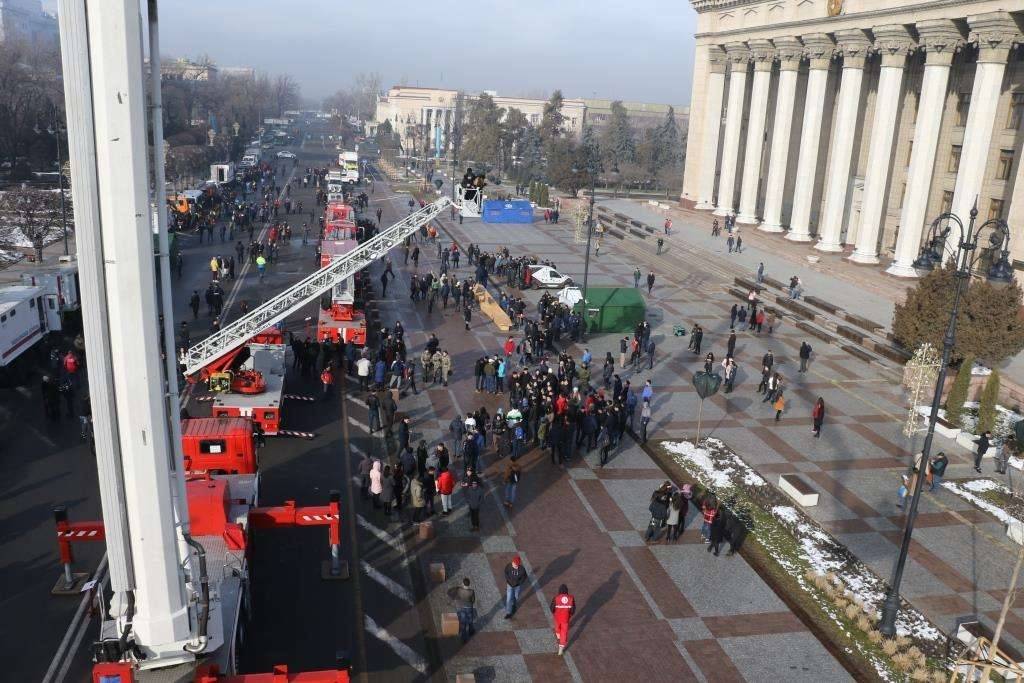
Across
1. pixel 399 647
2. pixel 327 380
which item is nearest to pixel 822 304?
pixel 327 380

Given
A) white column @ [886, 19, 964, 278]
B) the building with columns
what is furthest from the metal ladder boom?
white column @ [886, 19, 964, 278]

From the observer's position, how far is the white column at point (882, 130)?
144 ft

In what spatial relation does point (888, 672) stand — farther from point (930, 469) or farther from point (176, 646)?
point (176, 646)

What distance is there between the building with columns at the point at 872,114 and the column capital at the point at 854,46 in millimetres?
58

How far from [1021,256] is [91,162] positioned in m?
40.3

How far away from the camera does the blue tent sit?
215 ft

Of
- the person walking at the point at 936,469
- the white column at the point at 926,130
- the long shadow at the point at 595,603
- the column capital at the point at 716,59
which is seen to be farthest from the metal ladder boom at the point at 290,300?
the column capital at the point at 716,59

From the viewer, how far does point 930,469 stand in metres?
20.0

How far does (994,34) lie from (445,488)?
117 feet

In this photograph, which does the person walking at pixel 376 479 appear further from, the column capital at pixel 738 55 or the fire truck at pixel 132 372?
the column capital at pixel 738 55

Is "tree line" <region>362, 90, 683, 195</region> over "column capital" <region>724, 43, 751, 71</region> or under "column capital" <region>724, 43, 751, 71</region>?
under

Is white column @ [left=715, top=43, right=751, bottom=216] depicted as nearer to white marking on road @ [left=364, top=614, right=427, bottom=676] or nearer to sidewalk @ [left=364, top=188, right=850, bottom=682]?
sidewalk @ [left=364, top=188, right=850, bottom=682]

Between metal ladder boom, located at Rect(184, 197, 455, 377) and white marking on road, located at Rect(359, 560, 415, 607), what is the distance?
824 centimetres

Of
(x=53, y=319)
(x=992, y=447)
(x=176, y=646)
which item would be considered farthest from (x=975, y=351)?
(x=53, y=319)
